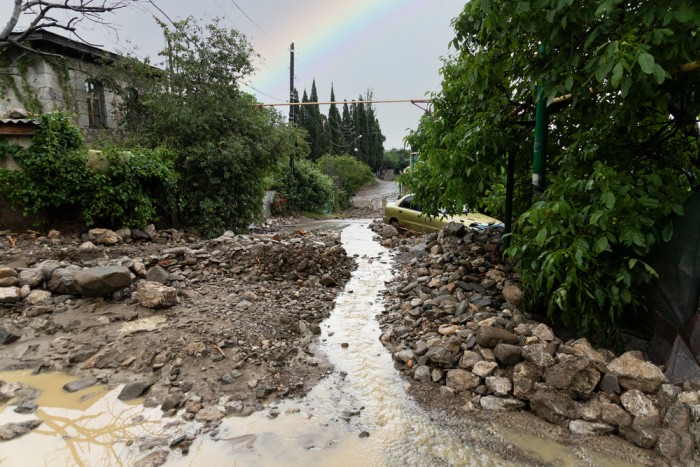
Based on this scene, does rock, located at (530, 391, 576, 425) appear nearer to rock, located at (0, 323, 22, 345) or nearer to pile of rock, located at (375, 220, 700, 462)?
pile of rock, located at (375, 220, 700, 462)

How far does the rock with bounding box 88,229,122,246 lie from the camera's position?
7.85 meters

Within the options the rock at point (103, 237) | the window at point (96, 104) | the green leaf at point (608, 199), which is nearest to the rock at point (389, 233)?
the rock at point (103, 237)

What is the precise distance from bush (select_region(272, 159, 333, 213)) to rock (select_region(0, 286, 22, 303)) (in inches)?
659

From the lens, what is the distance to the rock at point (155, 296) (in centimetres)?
529

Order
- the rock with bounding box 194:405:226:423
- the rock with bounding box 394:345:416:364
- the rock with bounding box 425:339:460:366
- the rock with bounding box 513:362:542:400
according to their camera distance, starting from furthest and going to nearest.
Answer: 1. the rock with bounding box 394:345:416:364
2. the rock with bounding box 425:339:460:366
3. the rock with bounding box 513:362:542:400
4. the rock with bounding box 194:405:226:423

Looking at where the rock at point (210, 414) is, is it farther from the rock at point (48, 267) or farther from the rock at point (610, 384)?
the rock at point (48, 267)

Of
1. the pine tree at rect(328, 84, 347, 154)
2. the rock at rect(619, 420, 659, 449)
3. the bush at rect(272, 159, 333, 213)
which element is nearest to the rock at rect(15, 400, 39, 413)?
the rock at rect(619, 420, 659, 449)

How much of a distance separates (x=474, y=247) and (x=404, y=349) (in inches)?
112

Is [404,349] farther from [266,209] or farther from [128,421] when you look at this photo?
[266,209]

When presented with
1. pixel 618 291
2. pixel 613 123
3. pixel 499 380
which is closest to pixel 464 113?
pixel 613 123

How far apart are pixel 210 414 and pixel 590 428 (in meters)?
3.19

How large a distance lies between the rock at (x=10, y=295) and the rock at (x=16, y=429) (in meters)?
2.60

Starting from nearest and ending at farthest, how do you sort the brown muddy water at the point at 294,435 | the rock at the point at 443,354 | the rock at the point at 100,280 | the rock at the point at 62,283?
the brown muddy water at the point at 294,435
the rock at the point at 443,354
the rock at the point at 100,280
the rock at the point at 62,283

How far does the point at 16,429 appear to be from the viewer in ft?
10.5
